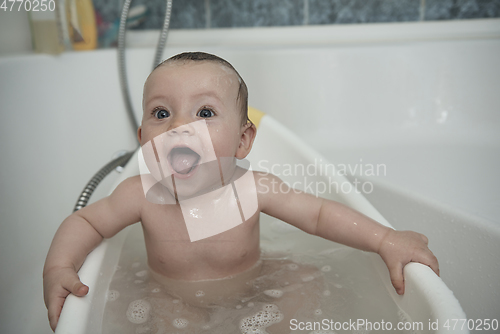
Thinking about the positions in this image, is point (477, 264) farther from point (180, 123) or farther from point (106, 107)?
point (106, 107)

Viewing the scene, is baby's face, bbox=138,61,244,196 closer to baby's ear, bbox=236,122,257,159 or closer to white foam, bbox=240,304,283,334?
baby's ear, bbox=236,122,257,159

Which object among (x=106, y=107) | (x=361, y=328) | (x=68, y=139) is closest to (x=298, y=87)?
(x=106, y=107)

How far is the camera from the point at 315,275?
68cm

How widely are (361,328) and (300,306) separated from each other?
0.09 meters

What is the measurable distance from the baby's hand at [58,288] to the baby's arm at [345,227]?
0.30 metres

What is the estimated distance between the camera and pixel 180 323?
1.87 feet

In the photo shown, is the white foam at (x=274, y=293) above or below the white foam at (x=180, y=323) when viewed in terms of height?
below

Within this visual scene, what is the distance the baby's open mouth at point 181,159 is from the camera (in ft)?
1.90

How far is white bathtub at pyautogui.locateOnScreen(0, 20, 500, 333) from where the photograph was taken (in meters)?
0.89

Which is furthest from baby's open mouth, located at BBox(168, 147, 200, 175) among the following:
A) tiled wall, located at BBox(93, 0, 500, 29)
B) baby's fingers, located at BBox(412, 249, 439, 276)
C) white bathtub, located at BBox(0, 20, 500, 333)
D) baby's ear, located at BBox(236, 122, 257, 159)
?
tiled wall, located at BBox(93, 0, 500, 29)

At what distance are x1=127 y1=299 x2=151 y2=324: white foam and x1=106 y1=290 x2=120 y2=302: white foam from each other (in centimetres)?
2

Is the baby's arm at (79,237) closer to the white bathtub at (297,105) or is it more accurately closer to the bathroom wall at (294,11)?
the white bathtub at (297,105)

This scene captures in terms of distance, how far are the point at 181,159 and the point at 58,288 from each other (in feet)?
0.71

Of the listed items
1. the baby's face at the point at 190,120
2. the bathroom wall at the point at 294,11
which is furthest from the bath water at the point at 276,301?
the bathroom wall at the point at 294,11
